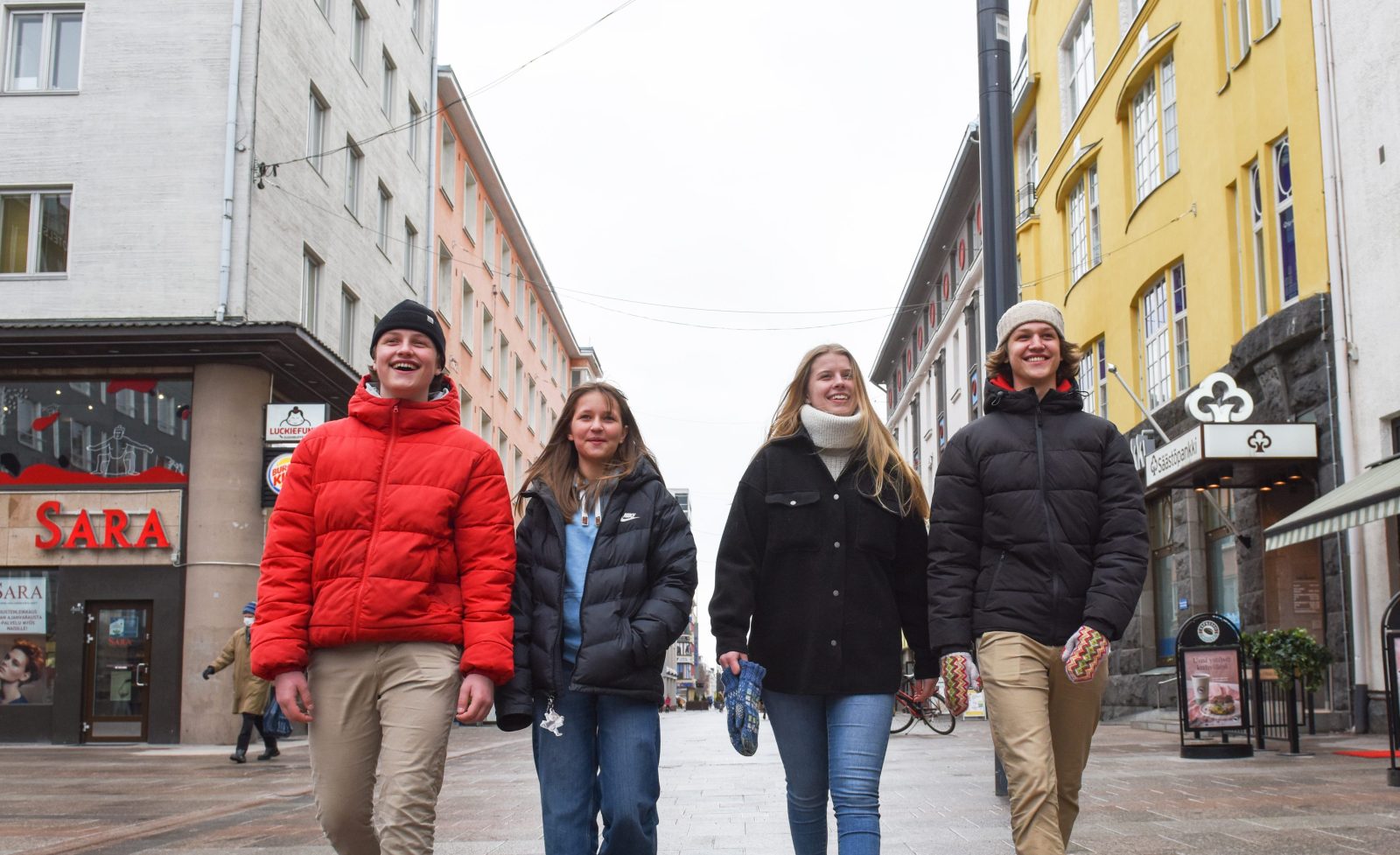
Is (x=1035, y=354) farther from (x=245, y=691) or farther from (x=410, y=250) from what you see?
(x=410, y=250)

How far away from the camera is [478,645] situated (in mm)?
4297

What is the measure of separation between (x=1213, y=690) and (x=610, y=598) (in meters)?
9.87

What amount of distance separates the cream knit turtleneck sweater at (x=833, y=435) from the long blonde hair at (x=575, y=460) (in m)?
0.58

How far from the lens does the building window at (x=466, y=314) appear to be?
37469mm

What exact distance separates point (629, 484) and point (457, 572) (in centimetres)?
74

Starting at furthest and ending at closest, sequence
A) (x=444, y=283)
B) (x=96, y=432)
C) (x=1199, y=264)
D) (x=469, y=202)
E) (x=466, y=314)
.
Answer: (x=469, y=202), (x=466, y=314), (x=444, y=283), (x=96, y=432), (x=1199, y=264)

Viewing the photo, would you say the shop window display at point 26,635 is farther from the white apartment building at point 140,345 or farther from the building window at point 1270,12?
the building window at point 1270,12

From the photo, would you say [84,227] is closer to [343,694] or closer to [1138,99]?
[1138,99]

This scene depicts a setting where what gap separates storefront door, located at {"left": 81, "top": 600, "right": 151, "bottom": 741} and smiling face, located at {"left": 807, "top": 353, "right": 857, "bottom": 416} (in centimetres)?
1744

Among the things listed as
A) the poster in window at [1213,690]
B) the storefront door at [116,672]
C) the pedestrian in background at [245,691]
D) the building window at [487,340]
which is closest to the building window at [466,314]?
the building window at [487,340]

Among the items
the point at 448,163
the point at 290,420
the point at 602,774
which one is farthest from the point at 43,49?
the point at 602,774

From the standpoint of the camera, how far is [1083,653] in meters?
4.53

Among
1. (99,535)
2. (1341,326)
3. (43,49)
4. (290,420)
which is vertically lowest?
(99,535)

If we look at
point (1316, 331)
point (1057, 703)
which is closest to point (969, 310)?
point (1316, 331)
